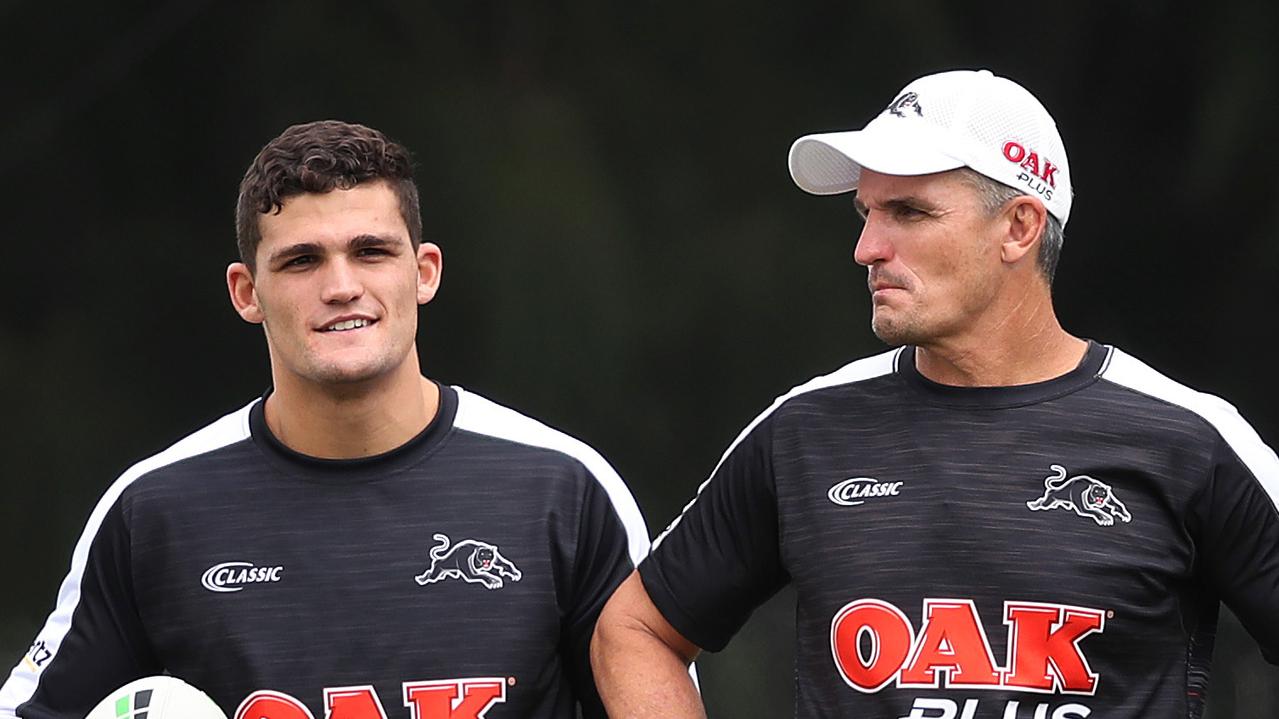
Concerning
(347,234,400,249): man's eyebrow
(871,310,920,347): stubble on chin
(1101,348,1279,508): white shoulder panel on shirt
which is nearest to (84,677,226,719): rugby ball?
(347,234,400,249): man's eyebrow

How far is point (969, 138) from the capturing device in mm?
2666

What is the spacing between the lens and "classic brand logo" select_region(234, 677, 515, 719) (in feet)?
9.08

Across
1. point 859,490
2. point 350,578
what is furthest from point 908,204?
point 350,578

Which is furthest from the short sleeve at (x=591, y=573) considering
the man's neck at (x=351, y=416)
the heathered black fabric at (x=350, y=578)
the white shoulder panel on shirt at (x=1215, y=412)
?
the white shoulder panel on shirt at (x=1215, y=412)

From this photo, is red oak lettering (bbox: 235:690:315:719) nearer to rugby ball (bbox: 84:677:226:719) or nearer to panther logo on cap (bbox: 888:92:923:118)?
rugby ball (bbox: 84:677:226:719)

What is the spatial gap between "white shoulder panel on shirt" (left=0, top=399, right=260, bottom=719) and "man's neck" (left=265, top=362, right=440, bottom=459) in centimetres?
10

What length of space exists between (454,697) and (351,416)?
0.39 m

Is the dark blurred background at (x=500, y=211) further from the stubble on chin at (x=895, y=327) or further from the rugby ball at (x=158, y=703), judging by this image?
the rugby ball at (x=158, y=703)

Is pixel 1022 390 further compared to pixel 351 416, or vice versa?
pixel 351 416

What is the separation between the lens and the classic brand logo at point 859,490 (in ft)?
8.80

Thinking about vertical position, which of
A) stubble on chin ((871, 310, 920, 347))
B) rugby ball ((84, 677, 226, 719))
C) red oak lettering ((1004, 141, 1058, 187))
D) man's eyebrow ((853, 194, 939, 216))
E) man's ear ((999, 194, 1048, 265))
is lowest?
rugby ball ((84, 677, 226, 719))

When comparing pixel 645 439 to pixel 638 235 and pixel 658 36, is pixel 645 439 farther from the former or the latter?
pixel 658 36

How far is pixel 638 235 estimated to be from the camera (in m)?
4.43

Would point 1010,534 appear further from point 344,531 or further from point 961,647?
point 344,531
